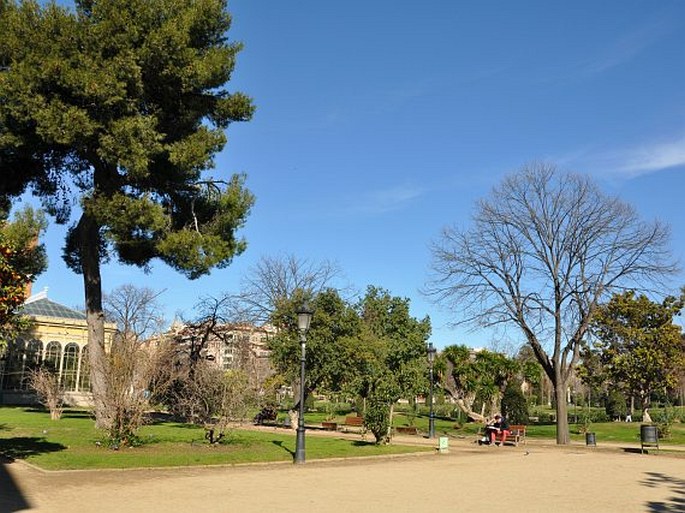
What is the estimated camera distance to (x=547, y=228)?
26250 mm

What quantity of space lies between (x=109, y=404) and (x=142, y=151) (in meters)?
6.75

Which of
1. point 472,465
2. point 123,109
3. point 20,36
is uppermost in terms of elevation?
point 20,36

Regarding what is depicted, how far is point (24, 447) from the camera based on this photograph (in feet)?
48.4

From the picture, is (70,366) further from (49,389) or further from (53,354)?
(49,389)

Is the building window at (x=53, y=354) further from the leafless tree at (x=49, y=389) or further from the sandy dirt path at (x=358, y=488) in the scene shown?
the sandy dirt path at (x=358, y=488)

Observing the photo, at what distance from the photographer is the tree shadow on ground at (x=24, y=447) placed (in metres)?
13.5

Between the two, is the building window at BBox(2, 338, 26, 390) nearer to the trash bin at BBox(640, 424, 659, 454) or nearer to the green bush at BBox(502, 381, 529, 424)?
the green bush at BBox(502, 381, 529, 424)

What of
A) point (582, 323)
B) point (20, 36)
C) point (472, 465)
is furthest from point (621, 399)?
point (20, 36)

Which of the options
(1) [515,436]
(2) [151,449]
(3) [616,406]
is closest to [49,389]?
(2) [151,449]

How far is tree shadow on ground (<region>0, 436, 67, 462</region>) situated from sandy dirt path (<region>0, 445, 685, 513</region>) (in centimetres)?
126

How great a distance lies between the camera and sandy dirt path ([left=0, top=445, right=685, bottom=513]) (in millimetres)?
8930

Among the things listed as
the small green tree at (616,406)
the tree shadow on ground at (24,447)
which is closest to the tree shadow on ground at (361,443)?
the tree shadow on ground at (24,447)

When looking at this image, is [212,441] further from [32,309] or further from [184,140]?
[32,309]

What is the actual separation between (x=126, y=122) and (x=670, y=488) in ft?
50.9
